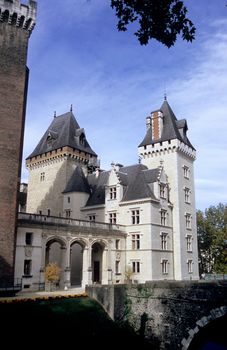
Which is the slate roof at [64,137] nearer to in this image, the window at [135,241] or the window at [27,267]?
the window at [135,241]

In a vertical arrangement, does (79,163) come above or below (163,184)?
above

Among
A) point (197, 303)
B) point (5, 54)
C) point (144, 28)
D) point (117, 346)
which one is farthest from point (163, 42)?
point (5, 54)

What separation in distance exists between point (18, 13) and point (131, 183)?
22538mm

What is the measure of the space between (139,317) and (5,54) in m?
22.7

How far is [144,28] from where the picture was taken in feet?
31.3

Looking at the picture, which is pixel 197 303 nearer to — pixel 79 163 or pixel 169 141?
pixel 169 141

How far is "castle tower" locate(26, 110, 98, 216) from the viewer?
47906mm

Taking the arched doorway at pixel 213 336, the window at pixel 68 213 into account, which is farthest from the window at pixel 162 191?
the arched doorway at pixel 213 336

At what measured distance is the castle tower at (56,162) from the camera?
47.9m

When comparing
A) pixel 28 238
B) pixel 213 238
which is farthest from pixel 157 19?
pixel 213 238

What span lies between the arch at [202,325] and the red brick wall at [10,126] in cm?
1328

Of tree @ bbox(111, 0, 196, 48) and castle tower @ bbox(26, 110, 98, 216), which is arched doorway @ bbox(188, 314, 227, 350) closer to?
tree @ bbox(111, 0, 196, 48)

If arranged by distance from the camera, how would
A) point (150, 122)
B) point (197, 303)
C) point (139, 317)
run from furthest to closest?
point (150, 122)
point (139, 317)
point (197, 303)

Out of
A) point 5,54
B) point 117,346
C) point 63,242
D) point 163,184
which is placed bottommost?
point 117,346
